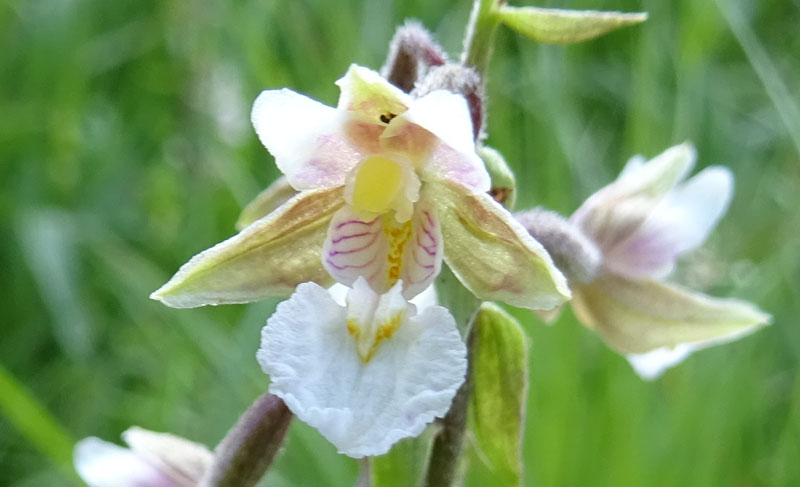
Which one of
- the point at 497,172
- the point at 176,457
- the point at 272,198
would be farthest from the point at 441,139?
the point at 176,457

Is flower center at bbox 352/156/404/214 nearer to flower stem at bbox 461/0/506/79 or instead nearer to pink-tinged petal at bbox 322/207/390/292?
pink-tinged petal at bbox 322/207/390/292

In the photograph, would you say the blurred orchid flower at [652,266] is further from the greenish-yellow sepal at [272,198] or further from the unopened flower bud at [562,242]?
the greenish-yellow sepal at [272,198]

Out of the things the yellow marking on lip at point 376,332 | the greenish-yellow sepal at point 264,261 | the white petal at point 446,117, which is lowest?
the yellow marking on lip at point 376,332

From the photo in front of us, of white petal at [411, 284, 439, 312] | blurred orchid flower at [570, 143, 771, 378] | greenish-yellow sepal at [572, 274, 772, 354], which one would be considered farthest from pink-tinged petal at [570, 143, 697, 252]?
white petal at [411, 284, 439, 312]

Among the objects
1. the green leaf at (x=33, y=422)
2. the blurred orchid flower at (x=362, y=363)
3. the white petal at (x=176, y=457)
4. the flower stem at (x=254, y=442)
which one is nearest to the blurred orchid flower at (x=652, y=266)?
the blurred orchid flower at (x=362, y=363)

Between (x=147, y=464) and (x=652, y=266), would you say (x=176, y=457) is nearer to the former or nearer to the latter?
(x=147, y=464)

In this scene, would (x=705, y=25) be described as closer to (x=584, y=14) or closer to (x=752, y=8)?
(x=752, y=8)

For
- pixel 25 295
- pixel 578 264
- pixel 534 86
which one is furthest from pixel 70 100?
pixel 578 264
